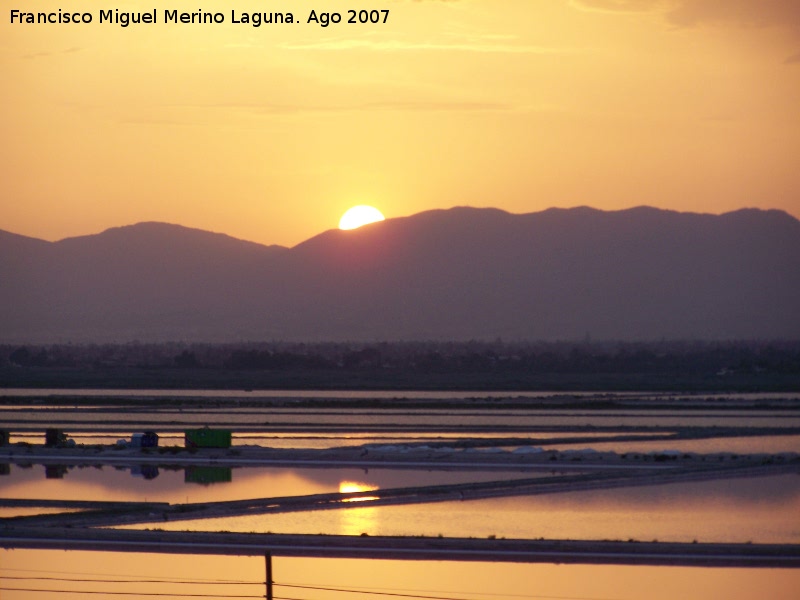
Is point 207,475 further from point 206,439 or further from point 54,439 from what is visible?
point 54,439

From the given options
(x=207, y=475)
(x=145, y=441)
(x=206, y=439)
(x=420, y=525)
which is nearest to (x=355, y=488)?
(x=207, y=475)

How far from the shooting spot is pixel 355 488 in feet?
74.6

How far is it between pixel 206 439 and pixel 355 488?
7.41 m

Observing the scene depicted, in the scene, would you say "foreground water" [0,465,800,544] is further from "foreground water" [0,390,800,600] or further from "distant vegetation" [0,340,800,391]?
"distant vegetation" [0,340,800,391]

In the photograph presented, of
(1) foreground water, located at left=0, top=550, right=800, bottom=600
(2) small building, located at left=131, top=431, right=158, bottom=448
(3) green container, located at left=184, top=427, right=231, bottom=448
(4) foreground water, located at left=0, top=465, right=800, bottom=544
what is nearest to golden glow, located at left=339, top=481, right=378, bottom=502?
(4) foreground water, located at left=0, top=465, right=800, bottom=544

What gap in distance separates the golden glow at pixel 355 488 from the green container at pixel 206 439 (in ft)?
20.5

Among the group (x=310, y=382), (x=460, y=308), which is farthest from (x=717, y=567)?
(x=460, y=308)

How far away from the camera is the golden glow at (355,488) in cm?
2128

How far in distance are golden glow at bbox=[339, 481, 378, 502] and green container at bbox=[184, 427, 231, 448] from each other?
6.26 metres

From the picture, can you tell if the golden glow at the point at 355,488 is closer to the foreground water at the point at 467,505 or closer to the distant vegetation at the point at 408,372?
the foreground water at the point at 467,505

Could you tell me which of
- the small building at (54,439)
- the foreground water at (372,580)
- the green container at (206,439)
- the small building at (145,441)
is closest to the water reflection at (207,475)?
the green container at (206,439)

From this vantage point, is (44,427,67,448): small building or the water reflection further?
(44,427,67,448): small building

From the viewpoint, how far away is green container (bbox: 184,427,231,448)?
29.0 meters

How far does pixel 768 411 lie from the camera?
42125mm
